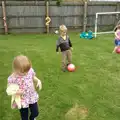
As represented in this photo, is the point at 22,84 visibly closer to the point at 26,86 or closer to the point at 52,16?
the point at 26,86

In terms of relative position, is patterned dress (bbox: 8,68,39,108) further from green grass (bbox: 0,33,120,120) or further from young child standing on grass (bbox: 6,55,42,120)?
green grass (bbox: 0,33,120,120)

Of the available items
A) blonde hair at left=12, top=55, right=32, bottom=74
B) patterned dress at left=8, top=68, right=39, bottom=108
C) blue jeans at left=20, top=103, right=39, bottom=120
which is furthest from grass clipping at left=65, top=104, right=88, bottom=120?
blonde hair at left=12, top=55, right=32, bottom=74

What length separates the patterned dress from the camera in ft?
12.2

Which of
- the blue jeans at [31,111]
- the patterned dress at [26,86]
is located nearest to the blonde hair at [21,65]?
the patterned dress at [26,86]

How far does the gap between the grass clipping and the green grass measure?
8cm

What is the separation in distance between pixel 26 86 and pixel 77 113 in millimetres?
1486

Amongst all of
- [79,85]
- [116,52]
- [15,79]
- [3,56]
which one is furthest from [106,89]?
[3,56]

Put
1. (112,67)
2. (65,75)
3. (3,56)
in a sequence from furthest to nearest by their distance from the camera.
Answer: (3,56)
(112,67)
(65,75)

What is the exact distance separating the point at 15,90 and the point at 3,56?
581 cm

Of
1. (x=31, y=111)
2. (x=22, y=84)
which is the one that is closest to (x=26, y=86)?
(x=22, y=84)

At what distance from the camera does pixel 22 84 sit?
3781 millimetres

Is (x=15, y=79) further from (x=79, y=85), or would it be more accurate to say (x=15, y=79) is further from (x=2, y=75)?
(x=2, y=75)

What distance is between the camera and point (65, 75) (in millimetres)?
6996

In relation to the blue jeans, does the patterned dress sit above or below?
above
